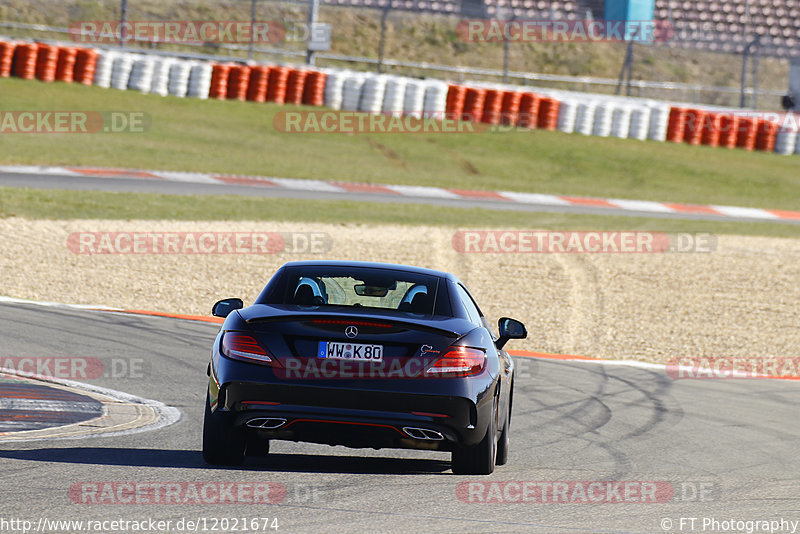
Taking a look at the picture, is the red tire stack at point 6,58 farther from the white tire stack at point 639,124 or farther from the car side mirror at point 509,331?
the car side mirror at point 509,331

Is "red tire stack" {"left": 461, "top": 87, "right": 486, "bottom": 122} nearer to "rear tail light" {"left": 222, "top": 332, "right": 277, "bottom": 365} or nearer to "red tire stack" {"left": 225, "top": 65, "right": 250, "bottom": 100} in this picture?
"red tire stack" {"left": 225, "top": 65, "right": 250, "bottom": 100}

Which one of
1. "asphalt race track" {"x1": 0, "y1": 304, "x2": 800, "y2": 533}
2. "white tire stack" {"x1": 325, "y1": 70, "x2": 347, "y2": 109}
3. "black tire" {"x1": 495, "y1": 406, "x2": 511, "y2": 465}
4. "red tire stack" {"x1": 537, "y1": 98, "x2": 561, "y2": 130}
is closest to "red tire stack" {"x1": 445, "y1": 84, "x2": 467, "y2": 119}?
"red tire stack" {"x1": 537, "y1": 98, "x2": 561, "y2": 130}

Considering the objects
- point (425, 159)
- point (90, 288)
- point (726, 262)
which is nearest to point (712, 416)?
point (90, 288)

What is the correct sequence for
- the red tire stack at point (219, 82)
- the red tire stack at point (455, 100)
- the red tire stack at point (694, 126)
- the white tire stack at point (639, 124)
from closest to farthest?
the red tire stack at point (455, 100), the red tire stack at point (219, 82), the white tire stack at point (639, 124), the red tire stack at point (694, 126)

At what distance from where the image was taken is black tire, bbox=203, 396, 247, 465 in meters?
6.72

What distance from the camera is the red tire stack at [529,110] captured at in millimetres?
33469

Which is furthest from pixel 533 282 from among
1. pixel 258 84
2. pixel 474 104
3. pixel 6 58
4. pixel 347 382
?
pixel 6 58

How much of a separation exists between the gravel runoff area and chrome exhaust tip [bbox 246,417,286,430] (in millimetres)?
8267

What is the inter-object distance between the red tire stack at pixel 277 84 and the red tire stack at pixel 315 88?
61 centimetres

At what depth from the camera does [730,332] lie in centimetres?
1585

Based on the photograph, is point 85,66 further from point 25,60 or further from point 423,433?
point 423,433

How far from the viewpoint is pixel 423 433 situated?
6551mm

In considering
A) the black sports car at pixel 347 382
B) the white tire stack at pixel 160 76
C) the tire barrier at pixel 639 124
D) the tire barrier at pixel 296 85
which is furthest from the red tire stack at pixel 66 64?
the black sports car at pixel 347 382

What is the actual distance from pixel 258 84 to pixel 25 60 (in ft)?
20.0
